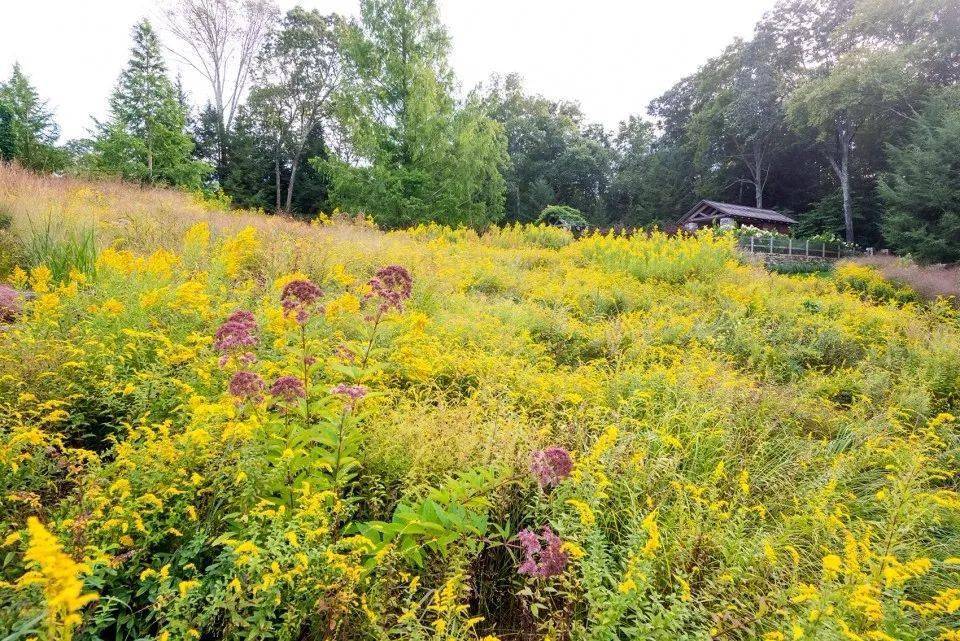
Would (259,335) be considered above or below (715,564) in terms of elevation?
above

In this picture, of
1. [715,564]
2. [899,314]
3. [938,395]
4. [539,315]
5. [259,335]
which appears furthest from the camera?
[899,314]

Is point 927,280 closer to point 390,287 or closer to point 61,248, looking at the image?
point 390,287

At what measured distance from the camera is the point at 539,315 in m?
4.98

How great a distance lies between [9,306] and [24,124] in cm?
2866

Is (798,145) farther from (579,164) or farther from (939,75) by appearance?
(579,164)

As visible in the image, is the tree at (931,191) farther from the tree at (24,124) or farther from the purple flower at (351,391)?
the tree at (24,124)

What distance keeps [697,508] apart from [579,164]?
36344 mm

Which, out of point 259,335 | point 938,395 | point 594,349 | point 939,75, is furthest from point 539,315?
point 939,75

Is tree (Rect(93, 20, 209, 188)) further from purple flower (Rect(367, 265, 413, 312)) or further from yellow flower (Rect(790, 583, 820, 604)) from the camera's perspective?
yellow flower (Rect(790, 583, 820, 604))

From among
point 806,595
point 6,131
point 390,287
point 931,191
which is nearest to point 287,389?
point 390,287

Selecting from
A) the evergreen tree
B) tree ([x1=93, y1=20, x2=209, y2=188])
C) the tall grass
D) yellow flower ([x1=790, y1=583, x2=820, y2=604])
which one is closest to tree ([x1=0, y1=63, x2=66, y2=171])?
the evergreen tree

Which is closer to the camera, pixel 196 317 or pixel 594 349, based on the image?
pixel 196 317

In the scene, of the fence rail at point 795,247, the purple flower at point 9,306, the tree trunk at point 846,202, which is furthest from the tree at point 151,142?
the tree trunk at point 846,202

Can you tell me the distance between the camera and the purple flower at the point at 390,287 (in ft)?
6.62
